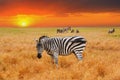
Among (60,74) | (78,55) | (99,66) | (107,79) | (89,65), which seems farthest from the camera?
(78,55)

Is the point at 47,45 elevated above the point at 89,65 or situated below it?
above

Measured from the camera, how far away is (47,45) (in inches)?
528

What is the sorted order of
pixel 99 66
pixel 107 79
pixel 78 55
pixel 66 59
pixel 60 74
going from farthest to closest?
1. pixel 66 59
2. pixel 78 55
3. pixel 99 66
4. pixel 60 74
5. pixel 107 79

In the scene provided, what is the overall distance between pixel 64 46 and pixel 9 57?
3.55 metres

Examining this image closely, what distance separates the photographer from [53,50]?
528 inches

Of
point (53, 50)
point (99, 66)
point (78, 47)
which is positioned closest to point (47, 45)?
point (53, 50)

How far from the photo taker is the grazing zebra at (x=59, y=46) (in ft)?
44.1

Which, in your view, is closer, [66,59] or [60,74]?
[60,74]

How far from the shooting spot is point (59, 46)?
13789mm

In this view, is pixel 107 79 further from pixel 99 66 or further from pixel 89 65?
pixel 89 65

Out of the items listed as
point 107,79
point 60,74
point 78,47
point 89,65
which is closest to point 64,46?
point 78,47

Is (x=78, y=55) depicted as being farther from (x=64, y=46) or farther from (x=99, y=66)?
(x=99, y=66)

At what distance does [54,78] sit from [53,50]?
2.97 meters

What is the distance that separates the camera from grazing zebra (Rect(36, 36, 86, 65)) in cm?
1344
